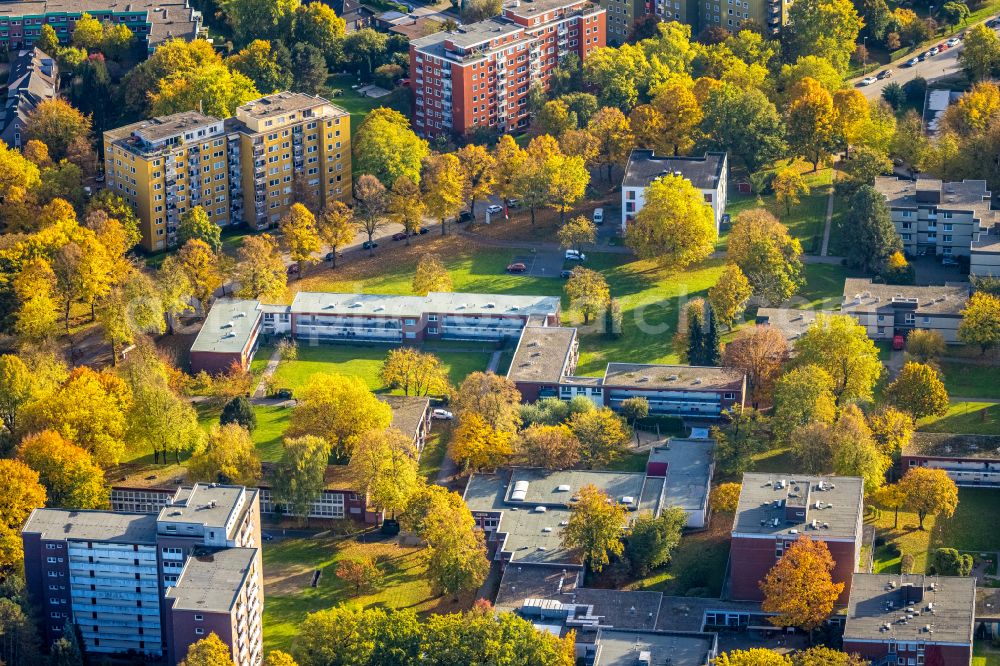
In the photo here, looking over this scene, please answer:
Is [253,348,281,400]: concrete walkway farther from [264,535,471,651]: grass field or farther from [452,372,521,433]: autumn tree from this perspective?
[264,535,471,651]: grass field

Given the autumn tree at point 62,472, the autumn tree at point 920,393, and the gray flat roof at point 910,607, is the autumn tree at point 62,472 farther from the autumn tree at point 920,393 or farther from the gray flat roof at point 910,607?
the autumn tree at point 920,393

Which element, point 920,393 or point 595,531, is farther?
point 920,393

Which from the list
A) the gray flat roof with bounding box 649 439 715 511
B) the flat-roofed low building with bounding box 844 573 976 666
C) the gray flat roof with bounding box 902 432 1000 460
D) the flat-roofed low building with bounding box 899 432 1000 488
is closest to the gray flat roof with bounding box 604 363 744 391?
the gray flat roof with bounding box 649 439 715 511

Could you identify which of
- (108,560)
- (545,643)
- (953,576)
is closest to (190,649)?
(108,560)

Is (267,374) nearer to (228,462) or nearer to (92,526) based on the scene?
(228,462)

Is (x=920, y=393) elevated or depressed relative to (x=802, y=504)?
depressed

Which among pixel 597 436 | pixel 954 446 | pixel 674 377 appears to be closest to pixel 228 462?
pixel 597 436
